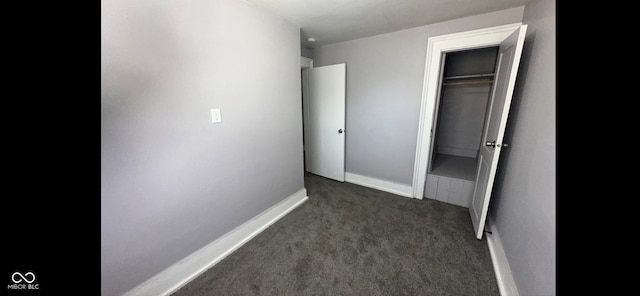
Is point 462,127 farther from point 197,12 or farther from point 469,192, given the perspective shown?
point 197,12

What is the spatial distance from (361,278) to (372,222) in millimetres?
704

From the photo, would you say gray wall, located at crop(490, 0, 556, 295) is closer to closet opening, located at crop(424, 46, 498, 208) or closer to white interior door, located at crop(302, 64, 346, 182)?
closet opening, located at crop(424, 46, 498, 208)

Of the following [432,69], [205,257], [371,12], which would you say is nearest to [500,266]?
[432,69]

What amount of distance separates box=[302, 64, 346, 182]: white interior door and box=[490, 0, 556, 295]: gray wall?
1.74 m

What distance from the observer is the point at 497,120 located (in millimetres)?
1582

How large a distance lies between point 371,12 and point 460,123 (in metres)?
2.41

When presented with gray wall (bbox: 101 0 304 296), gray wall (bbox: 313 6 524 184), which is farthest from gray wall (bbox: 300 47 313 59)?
gray wall (bbox: 101 0 304 296)

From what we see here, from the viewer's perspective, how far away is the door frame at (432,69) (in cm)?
179

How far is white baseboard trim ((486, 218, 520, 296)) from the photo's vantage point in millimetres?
1193

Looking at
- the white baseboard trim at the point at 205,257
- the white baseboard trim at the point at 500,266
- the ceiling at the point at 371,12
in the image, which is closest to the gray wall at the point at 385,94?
the ceiling at the point at 371,12

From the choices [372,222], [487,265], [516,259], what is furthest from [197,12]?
[487,265]

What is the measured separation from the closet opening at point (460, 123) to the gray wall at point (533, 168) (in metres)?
0.67

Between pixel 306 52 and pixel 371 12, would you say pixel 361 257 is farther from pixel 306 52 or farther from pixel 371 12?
pixel 306 52
